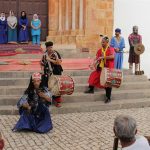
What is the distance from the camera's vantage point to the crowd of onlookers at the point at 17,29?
13623mm

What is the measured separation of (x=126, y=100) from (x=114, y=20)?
5.31 metres

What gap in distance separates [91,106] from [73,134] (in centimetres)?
199

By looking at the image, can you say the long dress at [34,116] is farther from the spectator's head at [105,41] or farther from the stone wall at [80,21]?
the stone wall at [80,21]

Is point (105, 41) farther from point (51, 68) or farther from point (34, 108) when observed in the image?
point (34, 108)

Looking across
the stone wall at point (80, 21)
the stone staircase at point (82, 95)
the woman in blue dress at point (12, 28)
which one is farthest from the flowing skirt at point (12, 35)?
the stone staircase at point (82, 95)

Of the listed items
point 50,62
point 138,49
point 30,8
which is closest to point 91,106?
point 50,62

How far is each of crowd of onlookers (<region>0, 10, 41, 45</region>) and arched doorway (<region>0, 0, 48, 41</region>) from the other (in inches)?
11.1

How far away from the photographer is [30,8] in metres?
14.2

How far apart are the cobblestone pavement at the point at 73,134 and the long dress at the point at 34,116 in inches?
4.4

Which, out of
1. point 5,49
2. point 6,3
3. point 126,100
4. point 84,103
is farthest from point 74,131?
point 6,3

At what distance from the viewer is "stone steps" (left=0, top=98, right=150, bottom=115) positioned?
826cm

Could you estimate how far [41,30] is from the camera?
14.4 m

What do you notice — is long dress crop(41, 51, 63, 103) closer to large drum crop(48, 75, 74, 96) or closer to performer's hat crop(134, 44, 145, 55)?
large drum crop(48, 75, 74, 96)

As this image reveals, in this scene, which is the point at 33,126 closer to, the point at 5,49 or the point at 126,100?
the point at 126,100
